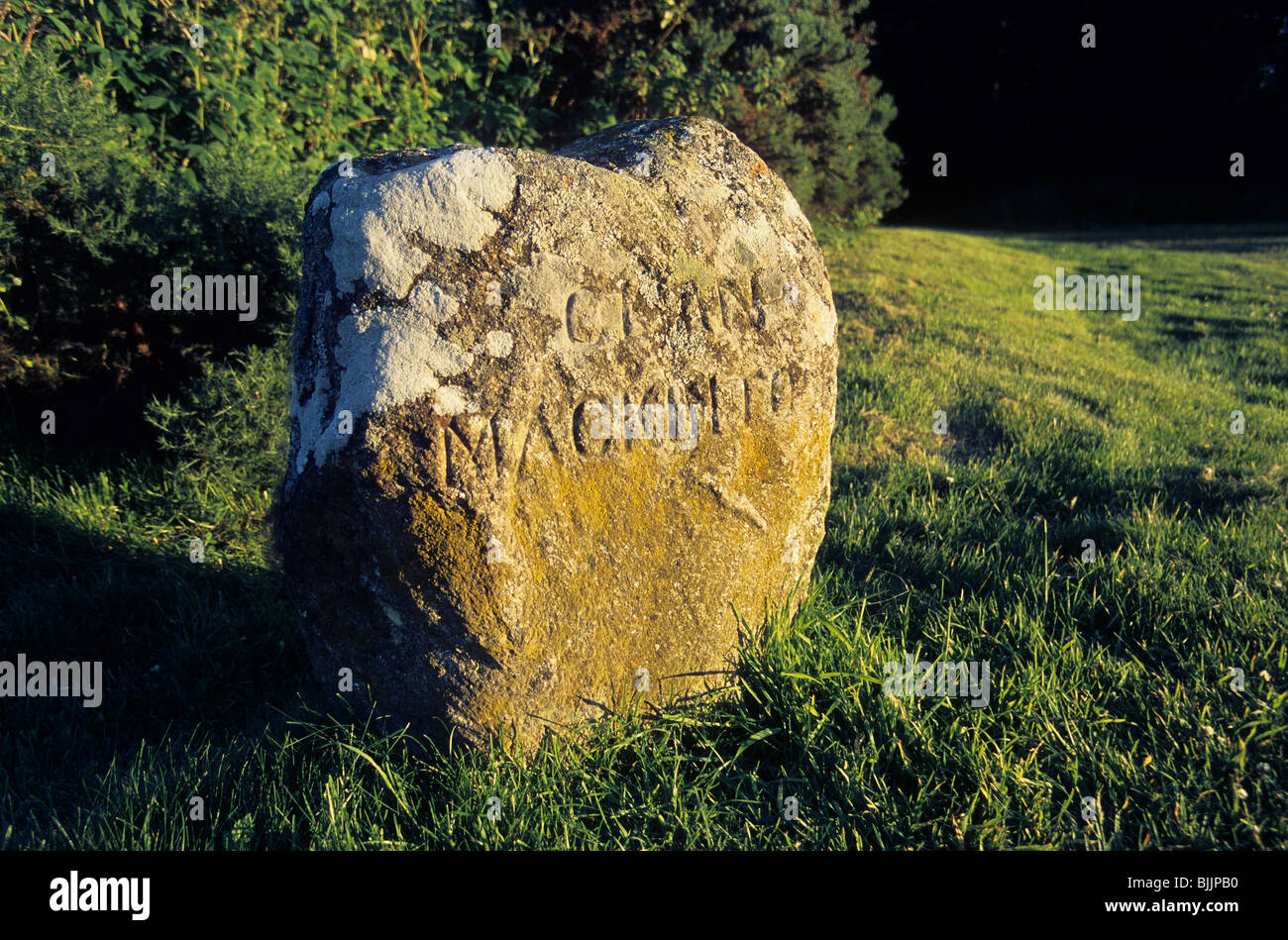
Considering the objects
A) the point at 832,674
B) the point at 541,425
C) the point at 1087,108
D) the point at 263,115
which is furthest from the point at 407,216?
the point at 1087,108

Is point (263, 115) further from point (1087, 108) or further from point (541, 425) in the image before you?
point (1087, 108)

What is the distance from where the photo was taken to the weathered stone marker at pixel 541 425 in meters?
2.12

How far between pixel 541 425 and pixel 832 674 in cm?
114

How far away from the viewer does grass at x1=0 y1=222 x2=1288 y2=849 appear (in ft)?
7.13

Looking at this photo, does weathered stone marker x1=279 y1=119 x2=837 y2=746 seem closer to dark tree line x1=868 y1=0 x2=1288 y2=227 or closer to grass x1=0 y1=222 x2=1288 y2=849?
grass x1=0 y1=222 x2=1288 y2=849

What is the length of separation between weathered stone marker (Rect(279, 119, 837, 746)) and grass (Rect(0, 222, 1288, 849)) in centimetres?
26

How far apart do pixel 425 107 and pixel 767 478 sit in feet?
15.1

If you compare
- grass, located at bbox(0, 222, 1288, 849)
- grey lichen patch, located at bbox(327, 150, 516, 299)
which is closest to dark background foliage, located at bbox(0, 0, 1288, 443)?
grass, located at bbox(0, 222, 1288, 849)

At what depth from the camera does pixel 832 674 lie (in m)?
2.45

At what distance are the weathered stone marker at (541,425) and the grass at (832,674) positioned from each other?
260 mm

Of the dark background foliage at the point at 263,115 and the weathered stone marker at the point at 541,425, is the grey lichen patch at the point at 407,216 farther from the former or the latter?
the dark background foliage at the point at 263,115

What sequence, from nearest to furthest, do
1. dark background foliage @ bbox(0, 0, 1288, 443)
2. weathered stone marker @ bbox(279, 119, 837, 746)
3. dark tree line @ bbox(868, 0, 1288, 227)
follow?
weathered stone marker @ bbox(279, 119, 837, 746)
dark background foliage @ bbox(0, 0, 1288, 443)
dark tree line @ bbox(868, 0, 1288, 227)

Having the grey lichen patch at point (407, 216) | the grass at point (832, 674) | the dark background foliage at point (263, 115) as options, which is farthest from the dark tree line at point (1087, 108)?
Answer: the grey lichen patch at point (407, 216)
